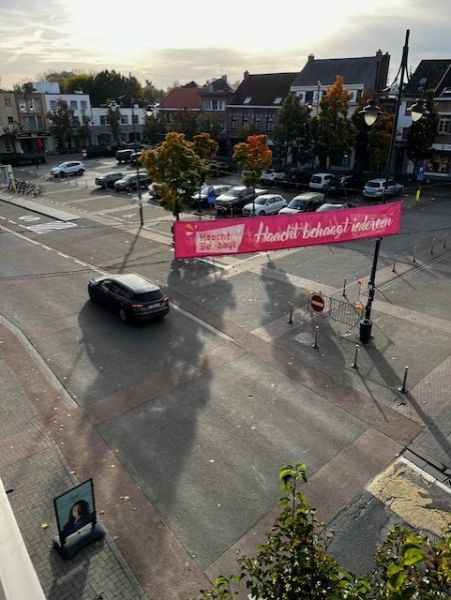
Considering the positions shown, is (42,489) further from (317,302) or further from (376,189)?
(376,189)

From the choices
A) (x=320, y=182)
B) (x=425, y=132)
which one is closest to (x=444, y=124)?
(x=425, y=132)

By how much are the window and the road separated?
29.0 meters

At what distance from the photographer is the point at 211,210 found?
3575 centimetres

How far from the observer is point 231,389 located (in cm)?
1326

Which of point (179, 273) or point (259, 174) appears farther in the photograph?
point (259, 174)

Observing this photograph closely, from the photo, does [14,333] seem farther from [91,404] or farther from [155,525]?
[155,525]

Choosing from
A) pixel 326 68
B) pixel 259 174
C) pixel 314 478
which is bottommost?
pixel 314 478

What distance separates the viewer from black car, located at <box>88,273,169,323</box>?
16609mm

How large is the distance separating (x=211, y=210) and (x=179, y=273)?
1416 cm

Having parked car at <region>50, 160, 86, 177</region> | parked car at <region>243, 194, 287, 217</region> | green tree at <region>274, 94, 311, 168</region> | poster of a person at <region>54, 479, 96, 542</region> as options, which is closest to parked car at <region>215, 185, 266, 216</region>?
parked car at <region>243, 194, 287, 217</region>

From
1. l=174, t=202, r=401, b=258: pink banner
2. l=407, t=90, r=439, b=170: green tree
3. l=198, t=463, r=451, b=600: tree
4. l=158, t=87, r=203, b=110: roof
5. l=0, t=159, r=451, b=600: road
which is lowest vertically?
l=0, t=159, r=451, b=600: road

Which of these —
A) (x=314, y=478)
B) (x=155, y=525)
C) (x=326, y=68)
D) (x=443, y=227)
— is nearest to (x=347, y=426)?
(x=314, y=478)

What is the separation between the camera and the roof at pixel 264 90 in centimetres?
5800

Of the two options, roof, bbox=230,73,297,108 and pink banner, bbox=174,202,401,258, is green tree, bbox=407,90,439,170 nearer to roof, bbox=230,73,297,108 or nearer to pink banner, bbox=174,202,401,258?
roof, bbox=230,73,297,108
